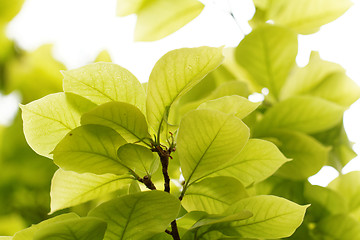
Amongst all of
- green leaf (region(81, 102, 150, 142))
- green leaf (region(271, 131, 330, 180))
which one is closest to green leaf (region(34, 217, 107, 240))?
green leaf (region(81, 102, 150, 142))

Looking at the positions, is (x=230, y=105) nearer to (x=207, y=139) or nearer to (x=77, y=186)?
(x=207, y=139)

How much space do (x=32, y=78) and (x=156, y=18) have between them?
271 mm

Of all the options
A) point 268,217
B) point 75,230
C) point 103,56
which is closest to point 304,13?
point 103,56

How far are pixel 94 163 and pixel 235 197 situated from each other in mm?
162

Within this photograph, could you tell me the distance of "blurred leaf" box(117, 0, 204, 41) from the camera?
2.38 feet

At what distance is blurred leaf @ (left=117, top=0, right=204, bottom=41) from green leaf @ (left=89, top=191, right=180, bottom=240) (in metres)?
0.40

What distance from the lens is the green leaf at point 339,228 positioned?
24.9 inches

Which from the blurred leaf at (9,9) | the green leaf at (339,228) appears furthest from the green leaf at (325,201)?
the blurred leaf at (9,9)

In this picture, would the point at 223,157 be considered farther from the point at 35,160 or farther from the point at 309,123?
the point at 35,160

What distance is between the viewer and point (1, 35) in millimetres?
795

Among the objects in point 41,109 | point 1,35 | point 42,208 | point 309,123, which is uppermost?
point 1,35

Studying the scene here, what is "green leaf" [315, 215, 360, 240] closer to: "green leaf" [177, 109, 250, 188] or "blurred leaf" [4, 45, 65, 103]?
"green leaf" [177, 109, 250, 188]

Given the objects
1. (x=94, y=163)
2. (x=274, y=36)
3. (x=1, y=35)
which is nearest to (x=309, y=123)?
(x=274, y=36)

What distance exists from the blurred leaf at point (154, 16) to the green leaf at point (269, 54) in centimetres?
12
